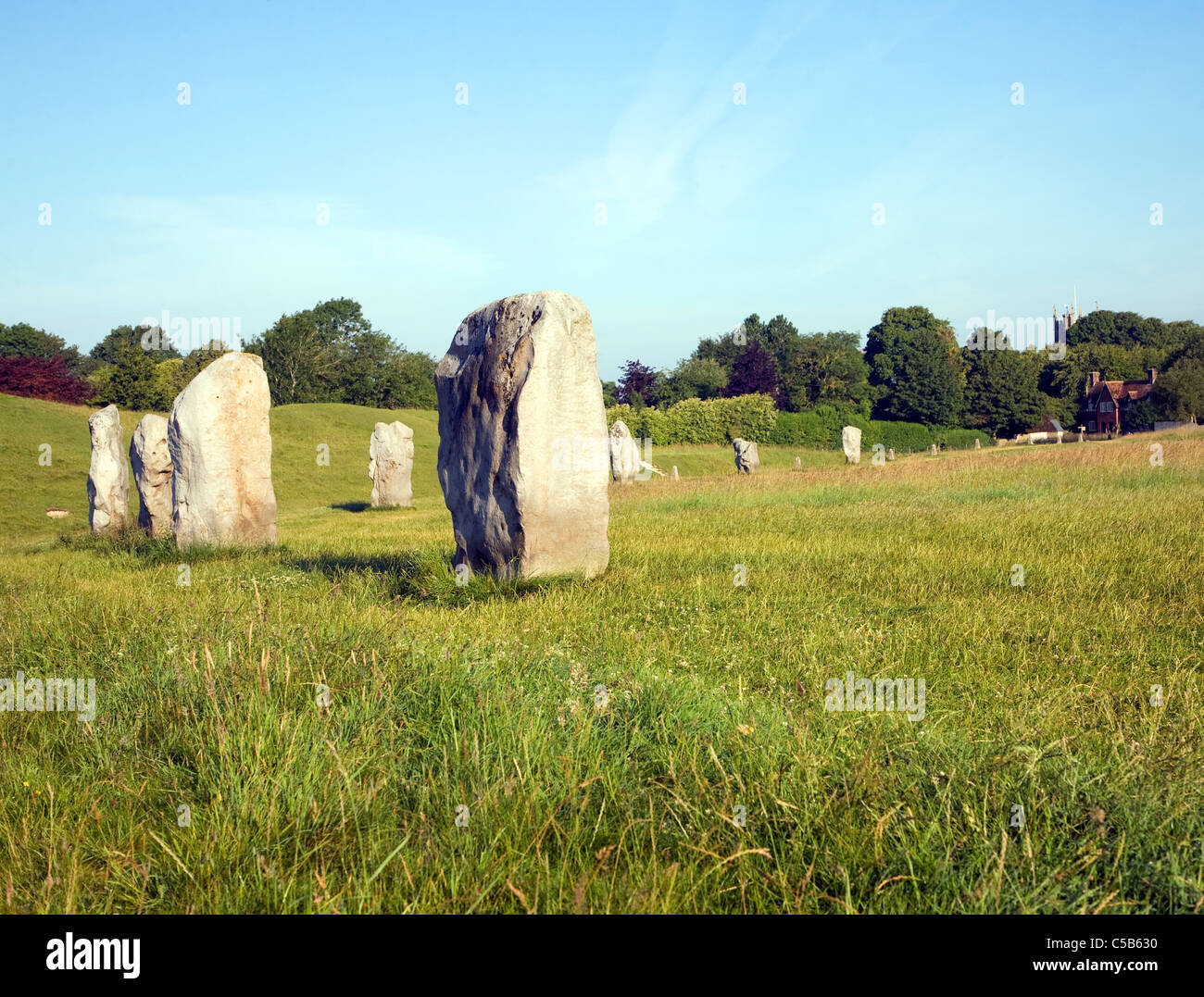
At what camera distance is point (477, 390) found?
8.11 m

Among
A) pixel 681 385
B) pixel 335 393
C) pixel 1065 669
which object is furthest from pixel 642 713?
pixel 335 393

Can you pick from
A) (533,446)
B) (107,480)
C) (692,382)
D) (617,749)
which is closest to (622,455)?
(107,480)

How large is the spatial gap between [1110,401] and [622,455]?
167 ft

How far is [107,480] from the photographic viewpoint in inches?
Answer: 673

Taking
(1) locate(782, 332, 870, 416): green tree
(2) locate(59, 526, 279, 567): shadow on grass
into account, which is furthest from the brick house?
(2) locate(59, 526, 279, 567): shadow on grass

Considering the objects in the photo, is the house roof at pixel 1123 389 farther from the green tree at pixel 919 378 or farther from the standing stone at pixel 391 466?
the standing stone at pixel 391 466

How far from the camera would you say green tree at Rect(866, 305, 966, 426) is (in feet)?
203

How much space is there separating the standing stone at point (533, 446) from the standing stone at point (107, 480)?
40.0 feet

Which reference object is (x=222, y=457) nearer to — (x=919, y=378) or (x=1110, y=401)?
(x=919, y=378)

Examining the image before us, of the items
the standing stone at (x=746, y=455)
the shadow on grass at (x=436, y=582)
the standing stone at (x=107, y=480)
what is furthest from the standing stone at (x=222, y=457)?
the standing stone at (x=746, y=455)

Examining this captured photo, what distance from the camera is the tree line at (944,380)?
56.3 metres

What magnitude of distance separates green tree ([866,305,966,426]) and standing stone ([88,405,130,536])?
184 ft

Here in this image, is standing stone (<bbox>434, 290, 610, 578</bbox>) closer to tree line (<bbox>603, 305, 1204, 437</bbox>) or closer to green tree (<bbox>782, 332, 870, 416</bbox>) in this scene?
tree line (<bbox>603, 305, 1204, 437</bbox>)
